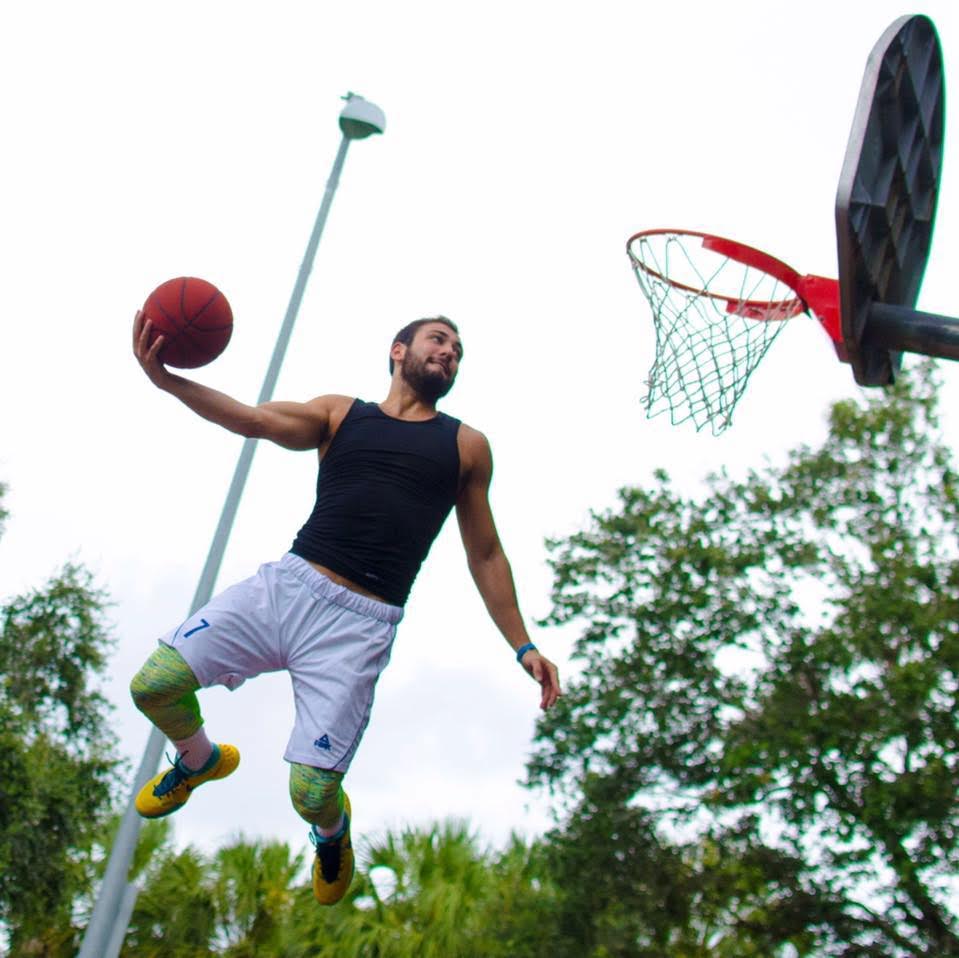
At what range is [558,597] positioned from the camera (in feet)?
64.9

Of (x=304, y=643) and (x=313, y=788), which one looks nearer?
(x=313, y=788)

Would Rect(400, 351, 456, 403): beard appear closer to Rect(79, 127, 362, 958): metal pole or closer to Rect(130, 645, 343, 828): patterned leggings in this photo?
Rect(130, 645, 343, 828): patterned leggings

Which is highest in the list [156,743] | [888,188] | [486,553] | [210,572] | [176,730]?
[888,188]

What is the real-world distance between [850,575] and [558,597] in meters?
4.15

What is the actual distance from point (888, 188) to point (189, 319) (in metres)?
3.57

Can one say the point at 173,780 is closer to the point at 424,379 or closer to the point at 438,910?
the point at 424,379

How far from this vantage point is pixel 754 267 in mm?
7734

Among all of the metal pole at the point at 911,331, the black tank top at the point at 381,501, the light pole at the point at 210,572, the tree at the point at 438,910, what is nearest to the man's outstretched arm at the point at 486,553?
the black tank top at the point at 381,501

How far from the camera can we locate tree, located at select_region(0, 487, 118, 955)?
2180 centimetres

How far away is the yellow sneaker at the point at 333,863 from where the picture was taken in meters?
5.36

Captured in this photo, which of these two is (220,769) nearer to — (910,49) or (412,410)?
(412,410)

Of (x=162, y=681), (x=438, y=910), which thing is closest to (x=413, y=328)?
(x=162, y=681)

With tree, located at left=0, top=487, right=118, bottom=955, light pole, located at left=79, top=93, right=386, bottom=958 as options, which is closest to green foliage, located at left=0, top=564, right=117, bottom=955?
tree, located at left=0, top=487, right=118, bottom=955


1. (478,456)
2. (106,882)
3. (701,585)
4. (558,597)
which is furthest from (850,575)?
(478,456)
